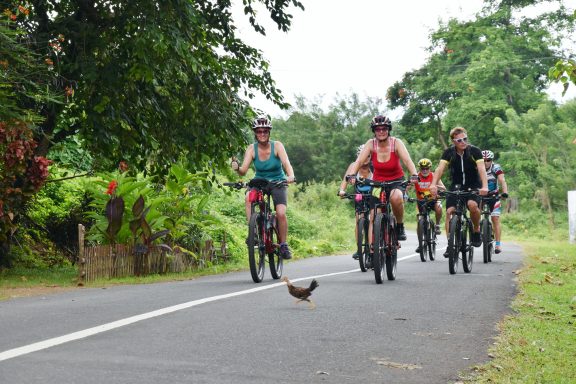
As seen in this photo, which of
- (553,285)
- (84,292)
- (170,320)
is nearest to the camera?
(170,320)

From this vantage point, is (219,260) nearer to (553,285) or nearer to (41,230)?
(41,230)

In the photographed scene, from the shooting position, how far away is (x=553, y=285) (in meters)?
11.5

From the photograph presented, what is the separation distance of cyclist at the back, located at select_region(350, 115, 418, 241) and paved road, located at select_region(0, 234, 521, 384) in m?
1.27

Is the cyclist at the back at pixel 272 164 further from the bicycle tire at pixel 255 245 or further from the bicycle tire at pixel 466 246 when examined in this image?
the bicycle tire at pixel 466 246

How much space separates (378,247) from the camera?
35.3 ft

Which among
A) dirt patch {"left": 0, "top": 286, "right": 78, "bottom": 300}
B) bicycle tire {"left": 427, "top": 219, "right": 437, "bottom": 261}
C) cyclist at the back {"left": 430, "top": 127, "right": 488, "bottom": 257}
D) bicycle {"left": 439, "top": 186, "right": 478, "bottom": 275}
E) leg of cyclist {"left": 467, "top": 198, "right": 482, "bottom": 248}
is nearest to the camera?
dirt patch {"left": 0, "top": 286, "right": 78, "bottom": 300}

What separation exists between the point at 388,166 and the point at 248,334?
550cm

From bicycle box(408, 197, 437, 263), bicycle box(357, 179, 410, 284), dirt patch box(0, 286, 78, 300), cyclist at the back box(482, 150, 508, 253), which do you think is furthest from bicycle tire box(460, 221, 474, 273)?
dirt patch box(0, 286, 78, 300)

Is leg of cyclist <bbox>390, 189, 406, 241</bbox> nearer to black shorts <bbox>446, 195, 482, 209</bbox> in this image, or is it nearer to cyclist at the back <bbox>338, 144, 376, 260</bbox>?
cyclist at the back <bbox>338, 144, 376, 260</bbox>

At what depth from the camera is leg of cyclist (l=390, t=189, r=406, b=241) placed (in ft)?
37.6

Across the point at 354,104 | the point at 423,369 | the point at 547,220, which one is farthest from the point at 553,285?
the point at 354,104

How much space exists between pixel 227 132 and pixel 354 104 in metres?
57.9

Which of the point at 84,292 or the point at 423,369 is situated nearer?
the point at 423,369

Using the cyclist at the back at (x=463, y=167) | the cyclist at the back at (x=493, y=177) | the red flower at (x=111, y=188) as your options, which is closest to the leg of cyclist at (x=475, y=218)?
the cyclist at the back at (x=463, y=167)
